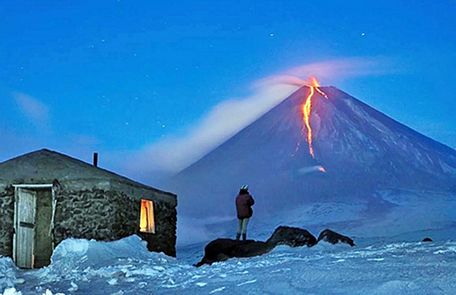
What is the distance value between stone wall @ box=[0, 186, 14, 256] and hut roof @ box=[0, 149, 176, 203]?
378 mm

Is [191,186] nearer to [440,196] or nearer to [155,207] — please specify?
[440,196]

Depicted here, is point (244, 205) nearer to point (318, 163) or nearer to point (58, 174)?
point (58, 174)

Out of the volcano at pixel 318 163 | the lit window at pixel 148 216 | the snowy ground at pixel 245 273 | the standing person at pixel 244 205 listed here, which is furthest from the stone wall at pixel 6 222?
the volcano at pixel 318 163

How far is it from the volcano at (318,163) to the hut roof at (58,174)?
53.0 meters

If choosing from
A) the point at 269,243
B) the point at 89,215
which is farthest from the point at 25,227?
the point at 269,243

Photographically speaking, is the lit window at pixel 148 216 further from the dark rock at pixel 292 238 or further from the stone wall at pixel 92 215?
the dark rock at pixel 292 238

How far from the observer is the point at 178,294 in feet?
27.2

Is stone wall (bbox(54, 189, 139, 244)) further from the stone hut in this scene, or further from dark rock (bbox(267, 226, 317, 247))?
dark rock (bbox(267, 226, 317, 247))

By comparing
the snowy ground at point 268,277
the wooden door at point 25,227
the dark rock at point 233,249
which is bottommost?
the snowy ground at point 268,277

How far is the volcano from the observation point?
70750 mm

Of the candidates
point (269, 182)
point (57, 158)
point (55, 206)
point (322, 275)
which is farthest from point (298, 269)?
point (269, 182)

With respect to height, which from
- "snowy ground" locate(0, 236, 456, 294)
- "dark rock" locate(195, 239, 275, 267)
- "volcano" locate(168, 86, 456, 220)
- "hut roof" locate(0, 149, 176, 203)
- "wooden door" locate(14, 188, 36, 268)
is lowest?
"snowy ground" locate(0, 236, 456, 294)

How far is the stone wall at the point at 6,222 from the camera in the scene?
15977mm

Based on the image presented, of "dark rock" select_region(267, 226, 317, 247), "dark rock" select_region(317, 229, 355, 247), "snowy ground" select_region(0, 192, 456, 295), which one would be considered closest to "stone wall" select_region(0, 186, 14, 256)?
"snowy ground" select_region(0, 192, 456, 295)
